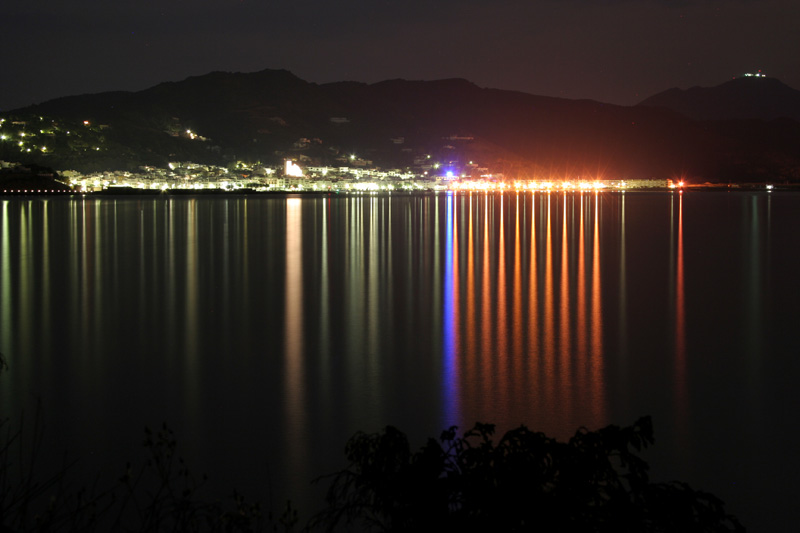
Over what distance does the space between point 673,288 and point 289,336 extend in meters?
5.67

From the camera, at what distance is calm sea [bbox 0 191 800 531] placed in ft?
14.3

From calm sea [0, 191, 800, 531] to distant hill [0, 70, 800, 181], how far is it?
221 ft

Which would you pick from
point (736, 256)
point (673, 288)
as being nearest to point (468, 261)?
point (673, 288)

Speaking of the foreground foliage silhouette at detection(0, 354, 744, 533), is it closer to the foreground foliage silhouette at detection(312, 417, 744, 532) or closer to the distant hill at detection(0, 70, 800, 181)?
the foreground foliage silhouette at detection(312, 417, 744, 532)

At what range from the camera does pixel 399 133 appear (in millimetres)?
113625

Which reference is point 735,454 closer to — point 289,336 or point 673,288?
point 289,336

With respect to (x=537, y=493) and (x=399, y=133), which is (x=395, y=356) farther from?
(x=399, y=133)

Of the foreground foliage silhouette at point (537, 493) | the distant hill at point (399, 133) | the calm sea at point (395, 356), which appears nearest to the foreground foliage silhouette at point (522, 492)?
the foreground foliage silhouette at point (537, 493)

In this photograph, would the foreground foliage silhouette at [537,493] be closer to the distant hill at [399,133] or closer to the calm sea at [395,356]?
the calm sea at [395,356]

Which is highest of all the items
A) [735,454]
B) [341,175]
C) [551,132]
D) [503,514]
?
[551,132]

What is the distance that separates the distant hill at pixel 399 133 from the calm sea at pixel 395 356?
6735 cm

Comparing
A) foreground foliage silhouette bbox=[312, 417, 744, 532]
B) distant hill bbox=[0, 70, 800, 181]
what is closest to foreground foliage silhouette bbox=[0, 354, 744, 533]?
foreground foliage silhouette bbox=[312, 417, 744, 532]

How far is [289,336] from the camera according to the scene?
7.33 m

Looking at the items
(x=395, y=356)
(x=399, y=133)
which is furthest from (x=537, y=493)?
(x=399, y=133)
